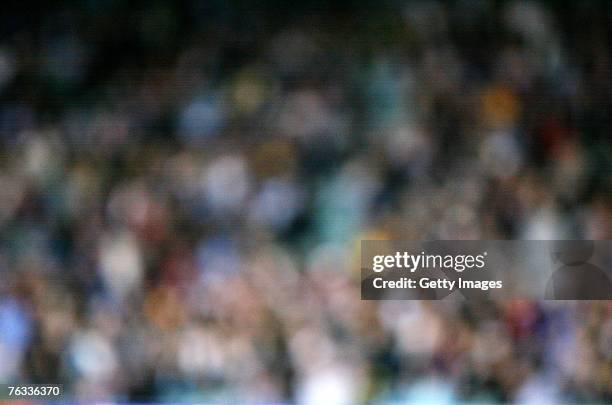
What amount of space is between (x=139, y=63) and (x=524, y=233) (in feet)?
4.04

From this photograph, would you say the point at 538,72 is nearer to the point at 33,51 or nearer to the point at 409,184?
the point at 409,184

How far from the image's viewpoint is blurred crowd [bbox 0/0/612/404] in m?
2.26

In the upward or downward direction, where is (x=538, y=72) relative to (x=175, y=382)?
upward

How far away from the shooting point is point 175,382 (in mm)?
2307

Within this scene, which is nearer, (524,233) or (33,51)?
(524,233)

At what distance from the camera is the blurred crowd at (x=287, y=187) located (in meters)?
2.26

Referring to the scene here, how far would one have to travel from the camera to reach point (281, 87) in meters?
2.38

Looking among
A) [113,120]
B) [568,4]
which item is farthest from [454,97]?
[113,120]

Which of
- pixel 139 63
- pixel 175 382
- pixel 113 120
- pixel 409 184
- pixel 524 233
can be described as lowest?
pixel 175 382

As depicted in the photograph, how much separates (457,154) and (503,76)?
258mm

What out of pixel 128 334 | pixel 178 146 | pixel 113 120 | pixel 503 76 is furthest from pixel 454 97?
pixel 128 334

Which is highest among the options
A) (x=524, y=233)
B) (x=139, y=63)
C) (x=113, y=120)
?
(x=139, y=63)

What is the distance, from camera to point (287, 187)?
235cm

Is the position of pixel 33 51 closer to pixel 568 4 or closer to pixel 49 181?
pixel 49 181
